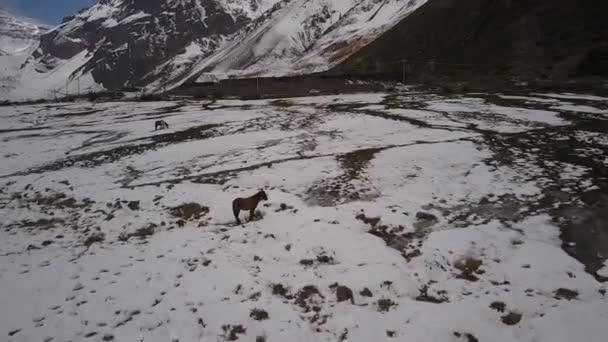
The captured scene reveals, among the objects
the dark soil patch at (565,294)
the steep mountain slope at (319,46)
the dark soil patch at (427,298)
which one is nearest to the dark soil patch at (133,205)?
the dark soil patch at (427,298)

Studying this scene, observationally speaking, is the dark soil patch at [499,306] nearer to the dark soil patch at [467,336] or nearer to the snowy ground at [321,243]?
the snowy ground at [321,243]

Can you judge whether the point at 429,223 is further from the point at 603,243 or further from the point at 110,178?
the point at 110,178

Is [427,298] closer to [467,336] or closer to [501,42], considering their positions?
[467,336]

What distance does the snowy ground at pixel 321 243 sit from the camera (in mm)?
6891

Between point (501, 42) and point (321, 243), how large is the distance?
65.5m

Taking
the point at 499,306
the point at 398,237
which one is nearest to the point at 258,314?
the point at 398,237

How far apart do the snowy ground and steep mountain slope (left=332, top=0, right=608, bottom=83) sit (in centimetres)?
3619

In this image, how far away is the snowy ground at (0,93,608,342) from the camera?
6.89 metres

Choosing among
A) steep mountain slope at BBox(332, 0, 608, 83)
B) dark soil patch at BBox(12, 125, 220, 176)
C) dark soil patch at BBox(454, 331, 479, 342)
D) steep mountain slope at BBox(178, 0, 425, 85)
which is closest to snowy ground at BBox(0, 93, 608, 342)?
dark soil patch at BBox(454, 331, 479, 342)

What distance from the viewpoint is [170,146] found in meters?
21.3

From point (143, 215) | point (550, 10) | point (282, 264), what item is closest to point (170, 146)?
point (143, 215)

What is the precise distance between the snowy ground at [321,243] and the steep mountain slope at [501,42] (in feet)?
119

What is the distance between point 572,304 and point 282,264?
215 inches

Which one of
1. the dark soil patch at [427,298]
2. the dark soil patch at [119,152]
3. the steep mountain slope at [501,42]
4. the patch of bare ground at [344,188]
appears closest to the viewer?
the dark soil patch at [427,298]
